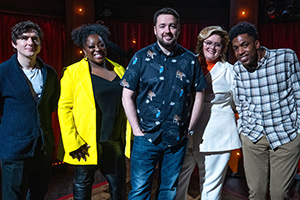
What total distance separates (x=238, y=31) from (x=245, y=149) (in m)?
0.88

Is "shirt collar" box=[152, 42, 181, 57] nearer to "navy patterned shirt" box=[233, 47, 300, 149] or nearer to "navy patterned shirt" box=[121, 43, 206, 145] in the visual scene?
"navy patterned shirt" box=[121, 43, 206, 145]

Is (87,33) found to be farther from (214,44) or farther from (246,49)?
(246,49)

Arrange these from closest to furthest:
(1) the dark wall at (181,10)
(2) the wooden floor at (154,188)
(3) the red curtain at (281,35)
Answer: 1. (2) the wooden floor at (154,188)
2. (3) the red curtain at (281,35)
3. (1) the dark wall at (181,10)

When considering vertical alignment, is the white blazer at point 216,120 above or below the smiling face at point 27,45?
below

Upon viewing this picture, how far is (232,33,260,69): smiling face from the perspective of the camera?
1.83 meters

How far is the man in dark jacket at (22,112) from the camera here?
5.39 ft

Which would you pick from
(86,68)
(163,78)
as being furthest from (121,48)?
(163,78)

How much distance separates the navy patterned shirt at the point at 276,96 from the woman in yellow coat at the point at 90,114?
0.99 meters

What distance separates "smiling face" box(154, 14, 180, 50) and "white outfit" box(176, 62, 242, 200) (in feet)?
1.43

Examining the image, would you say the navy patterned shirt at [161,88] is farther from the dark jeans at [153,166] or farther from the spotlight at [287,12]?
the spotlight at [287,12]

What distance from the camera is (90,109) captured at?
5.82 ft

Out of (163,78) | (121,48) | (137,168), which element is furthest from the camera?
(121,48)

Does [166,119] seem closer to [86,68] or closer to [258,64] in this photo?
[86,68]

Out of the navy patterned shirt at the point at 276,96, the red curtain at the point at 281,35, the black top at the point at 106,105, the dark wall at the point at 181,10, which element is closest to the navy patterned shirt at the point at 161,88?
the black top at the point at 106,105
